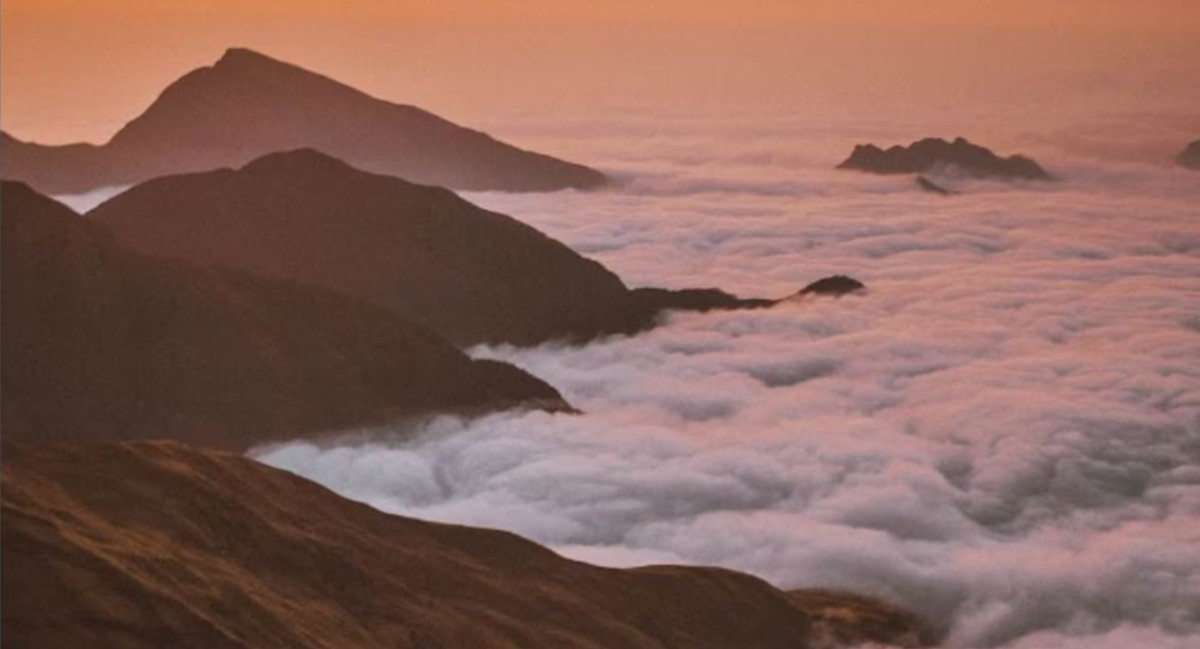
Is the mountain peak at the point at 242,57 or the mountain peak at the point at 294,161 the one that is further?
the mountain peak at the point at 242,57

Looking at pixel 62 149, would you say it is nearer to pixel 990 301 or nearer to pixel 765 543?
pixel 765 543

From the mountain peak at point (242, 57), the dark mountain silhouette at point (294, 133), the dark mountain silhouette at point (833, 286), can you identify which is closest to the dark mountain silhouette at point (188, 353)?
the dark mountain silhouette at point (833, 286)

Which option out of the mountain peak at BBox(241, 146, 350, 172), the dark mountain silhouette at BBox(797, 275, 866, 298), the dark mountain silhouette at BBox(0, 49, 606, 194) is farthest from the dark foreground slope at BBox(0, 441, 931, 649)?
the dark mountain silhouette at BBox(0, 49, 606, 194)

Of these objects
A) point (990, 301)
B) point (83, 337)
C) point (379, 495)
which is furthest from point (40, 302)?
point (990, 301)

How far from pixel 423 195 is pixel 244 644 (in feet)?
335

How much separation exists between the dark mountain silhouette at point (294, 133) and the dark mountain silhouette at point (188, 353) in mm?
74195

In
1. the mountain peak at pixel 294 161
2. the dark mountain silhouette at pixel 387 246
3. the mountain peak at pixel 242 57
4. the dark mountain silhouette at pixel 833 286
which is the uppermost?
the mountain peak at pixel 242 57

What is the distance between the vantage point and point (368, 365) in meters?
106

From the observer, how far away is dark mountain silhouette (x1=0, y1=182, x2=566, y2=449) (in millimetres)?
85312

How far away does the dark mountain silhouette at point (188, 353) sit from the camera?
85.3 metres

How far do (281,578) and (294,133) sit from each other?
143 metres

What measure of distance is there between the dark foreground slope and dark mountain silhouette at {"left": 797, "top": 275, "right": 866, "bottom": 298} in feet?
301

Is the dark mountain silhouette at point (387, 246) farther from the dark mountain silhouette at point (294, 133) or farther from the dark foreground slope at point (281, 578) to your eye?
the dark foreground slope at point (281, 578)

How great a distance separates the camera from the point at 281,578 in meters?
53.8
